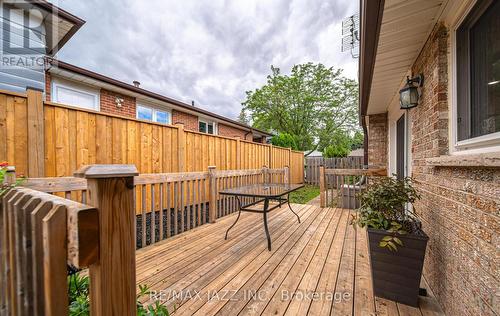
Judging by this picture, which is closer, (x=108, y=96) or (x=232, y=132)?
(x=108, y=96)

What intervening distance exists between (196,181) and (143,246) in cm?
129

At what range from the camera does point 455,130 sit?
5.43ft

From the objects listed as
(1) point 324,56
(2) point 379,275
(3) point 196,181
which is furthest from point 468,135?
(1) point 324,56

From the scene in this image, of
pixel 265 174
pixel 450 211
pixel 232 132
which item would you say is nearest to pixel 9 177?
pixel 450 211

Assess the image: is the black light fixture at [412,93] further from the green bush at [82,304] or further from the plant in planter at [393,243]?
the green bush at [82,304]

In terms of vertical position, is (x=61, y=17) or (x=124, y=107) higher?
(x=61, y=17)

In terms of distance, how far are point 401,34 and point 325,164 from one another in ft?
29.0

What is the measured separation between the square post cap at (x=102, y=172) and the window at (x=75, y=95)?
18.8 ft

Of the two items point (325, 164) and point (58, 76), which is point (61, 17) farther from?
point (325, 164)

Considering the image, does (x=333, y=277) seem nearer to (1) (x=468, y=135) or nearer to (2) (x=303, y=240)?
(2) (x=303, y=240)

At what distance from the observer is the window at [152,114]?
6.52m

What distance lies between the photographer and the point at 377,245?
6.11 ft

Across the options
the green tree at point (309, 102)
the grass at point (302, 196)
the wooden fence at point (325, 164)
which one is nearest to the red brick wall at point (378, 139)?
the grass at point (302, 196)

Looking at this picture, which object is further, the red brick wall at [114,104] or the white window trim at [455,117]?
the red brick wall at [114,104]
